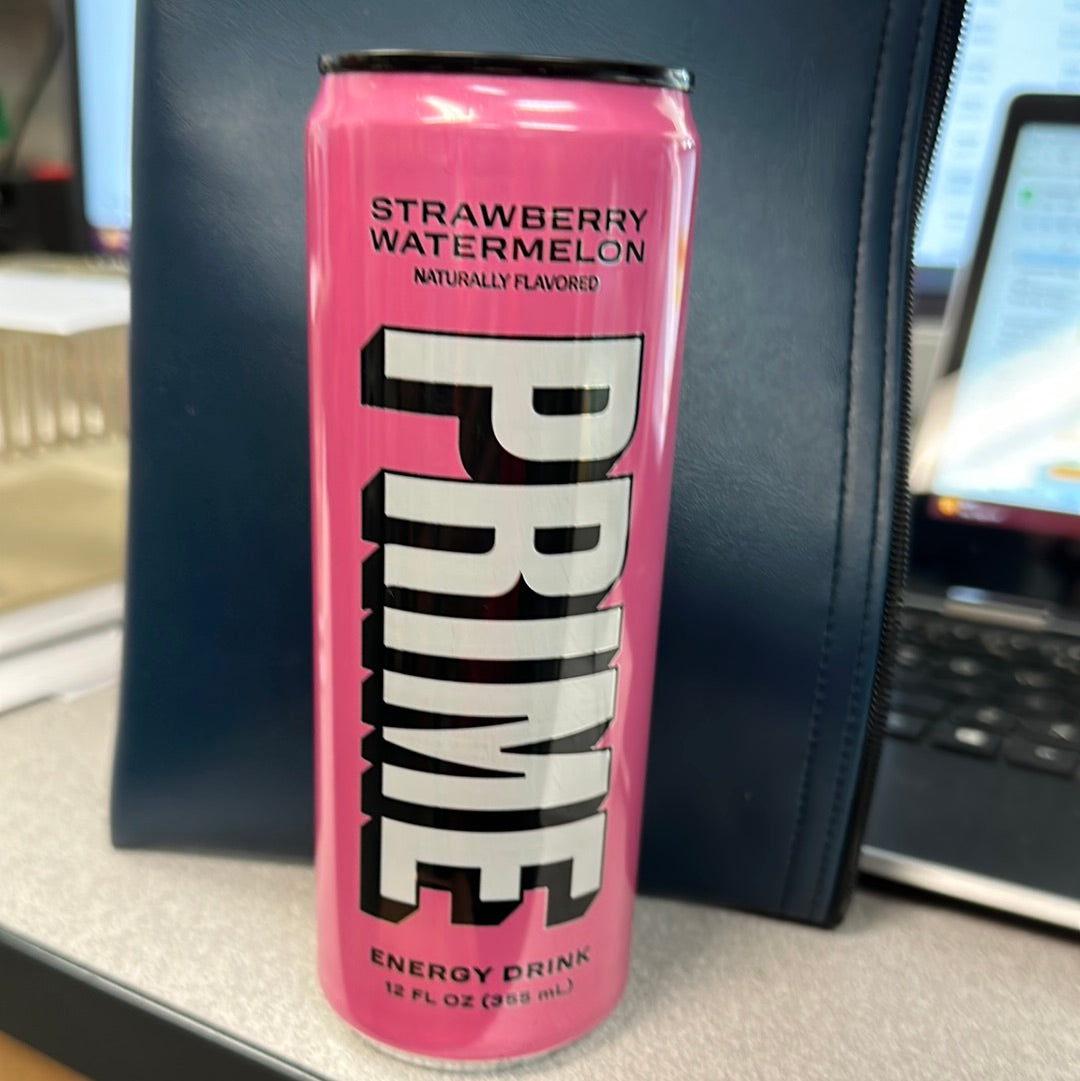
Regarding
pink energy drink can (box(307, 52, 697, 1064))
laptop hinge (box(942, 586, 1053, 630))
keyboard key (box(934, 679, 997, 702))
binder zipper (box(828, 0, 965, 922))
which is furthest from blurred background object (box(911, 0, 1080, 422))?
pink energy drink can (box(307, 52, 697, 1064))

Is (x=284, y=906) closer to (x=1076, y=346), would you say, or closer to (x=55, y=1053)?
(x=55, y=1053)

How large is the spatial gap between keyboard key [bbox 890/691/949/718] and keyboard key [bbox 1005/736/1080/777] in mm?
34

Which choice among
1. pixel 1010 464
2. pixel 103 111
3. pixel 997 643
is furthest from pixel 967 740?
pixel 103 111

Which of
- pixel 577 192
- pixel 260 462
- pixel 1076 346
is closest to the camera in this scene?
pixel 577 192

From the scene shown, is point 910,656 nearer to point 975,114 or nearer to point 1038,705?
point 1038,705

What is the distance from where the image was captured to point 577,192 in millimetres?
243

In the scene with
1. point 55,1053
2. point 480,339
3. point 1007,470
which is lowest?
point 55,1053

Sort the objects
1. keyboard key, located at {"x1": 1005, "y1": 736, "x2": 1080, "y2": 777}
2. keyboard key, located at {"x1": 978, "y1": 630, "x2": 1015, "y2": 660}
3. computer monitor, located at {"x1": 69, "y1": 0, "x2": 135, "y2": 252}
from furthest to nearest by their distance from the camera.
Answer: computer monitor, located at {"x1": 69, "y1": 0, "x2": 135, "y2": 252}
keyboard key, located at {"x1": 978, "y1": 630, "x2": 1015, "y2": 660}
keyboard key, located at {"x1": 1005, "y1": 736, "x2": 1080, "y2": 777}

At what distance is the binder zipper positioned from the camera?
0.31m

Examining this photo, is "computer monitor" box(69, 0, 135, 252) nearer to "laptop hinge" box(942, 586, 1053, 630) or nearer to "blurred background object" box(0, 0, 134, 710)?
"blurred background object" box(0, 0, 134, 710)

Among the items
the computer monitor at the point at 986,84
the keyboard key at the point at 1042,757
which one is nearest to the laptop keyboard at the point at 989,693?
the keyboard key at the point at 1042,757

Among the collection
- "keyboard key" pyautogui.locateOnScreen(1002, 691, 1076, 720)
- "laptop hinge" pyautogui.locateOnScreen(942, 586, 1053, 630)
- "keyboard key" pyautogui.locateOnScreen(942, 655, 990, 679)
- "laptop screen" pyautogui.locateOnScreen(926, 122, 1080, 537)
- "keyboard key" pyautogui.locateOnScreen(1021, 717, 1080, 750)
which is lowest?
"laptop hinge" pyautogui.locateOnScreen(942, 586, 1053, 630)

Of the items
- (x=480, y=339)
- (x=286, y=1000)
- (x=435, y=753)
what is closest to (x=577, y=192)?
(x=480, y=339)

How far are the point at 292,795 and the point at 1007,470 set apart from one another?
0.46 meters
